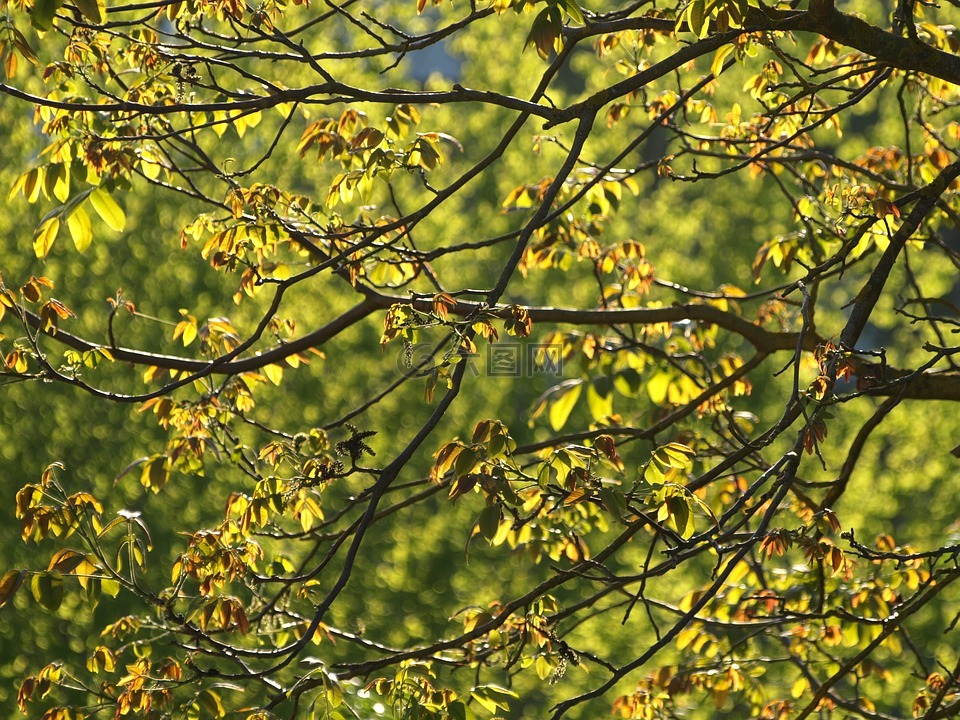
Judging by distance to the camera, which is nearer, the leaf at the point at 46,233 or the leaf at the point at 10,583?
the leaf at the point at 10,583

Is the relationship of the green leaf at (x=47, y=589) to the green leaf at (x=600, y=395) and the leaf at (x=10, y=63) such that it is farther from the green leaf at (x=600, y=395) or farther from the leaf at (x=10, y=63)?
the green leaf at (x=600, y=395)

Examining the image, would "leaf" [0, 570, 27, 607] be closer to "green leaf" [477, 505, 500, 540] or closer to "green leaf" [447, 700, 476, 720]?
"green leaf" [447, 700, 476, 720]

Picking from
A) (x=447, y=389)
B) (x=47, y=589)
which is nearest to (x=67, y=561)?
(x=47, y=589)

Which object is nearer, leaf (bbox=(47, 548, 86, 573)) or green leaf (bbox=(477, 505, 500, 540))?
green leaf (bbox=(477, 505, 500, 540))

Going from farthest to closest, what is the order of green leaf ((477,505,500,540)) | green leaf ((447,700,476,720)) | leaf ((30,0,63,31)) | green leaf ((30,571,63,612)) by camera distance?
green leaf ((30,571,63,612))
green leaf ((447,700,476,720))
green leaf ((477,505,500,540))
leaf ((30,0,63,31))

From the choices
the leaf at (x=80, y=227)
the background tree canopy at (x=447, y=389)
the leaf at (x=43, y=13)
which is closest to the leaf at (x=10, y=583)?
the background tree canopy at (x=447, y=389)

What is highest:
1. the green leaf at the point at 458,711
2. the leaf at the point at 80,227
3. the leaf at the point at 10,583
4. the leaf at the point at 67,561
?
the leaf at the point at 80,227

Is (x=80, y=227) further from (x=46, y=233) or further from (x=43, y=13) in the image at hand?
(x=43, y=13)

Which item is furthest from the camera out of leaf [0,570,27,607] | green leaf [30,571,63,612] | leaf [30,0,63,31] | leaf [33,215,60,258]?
leaf [33,215,60,258]

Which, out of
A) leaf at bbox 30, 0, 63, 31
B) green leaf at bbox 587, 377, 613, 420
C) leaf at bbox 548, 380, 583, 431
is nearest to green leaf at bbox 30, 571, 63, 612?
leaf at bbox 30, 0, 63, 31

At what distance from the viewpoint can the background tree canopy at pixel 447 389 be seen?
2.71m

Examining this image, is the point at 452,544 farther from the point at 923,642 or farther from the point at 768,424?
the point at 923,642

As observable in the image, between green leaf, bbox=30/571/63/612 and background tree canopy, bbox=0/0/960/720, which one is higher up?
background tree canopy, bbox=0/0/960/720

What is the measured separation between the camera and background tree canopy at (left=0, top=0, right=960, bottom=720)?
107 inches
